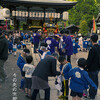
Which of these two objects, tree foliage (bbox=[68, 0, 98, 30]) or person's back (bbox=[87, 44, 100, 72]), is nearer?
person's back (bbox=[87, 44, 100, 72])

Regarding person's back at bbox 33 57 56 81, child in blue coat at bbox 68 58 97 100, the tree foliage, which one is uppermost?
the tree foliage

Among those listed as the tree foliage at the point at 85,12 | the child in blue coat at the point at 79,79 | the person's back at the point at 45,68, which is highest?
the tree foliage at the point at 85,12

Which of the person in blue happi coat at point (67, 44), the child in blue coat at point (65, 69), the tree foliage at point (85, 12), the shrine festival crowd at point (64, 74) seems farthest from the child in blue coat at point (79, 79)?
the tree foliage at point (85, 12)

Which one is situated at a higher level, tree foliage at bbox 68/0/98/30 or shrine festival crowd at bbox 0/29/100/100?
tree foliage at bbox 68/0/98/30

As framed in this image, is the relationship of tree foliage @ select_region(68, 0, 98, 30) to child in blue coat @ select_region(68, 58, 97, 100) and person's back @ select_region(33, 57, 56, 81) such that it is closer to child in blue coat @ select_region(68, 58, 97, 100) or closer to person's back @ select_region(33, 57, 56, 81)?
child in blue coat @ select_region(68, 58, 97, 100)

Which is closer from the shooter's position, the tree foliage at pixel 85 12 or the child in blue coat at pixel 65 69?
the child in blue coat at pixel 65 69

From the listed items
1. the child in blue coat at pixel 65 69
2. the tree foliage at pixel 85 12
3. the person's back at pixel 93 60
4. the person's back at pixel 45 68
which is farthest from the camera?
the tree foliage at pixel 85 12

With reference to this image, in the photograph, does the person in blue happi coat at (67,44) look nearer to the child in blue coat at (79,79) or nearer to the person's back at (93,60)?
the person's back at (93,60)

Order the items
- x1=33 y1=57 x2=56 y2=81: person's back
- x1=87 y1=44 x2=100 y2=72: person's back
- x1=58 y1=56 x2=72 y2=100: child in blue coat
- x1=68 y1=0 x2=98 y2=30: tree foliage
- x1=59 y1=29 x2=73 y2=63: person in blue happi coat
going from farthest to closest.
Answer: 1. x1=68 y1=0 x2=98 y2=30: tree foliage
2. x1=59 y1=29 x2=73 y2=63: person in blue happi coat
3. x1=87 y1=44 x2=100 y2=72: person's back
4. x1=58 y1=56 x2=72 y2=100: child in blue coat
5. x1=33 y1=57 x2=56 y2=81: person's back

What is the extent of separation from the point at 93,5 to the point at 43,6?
16.4 metres

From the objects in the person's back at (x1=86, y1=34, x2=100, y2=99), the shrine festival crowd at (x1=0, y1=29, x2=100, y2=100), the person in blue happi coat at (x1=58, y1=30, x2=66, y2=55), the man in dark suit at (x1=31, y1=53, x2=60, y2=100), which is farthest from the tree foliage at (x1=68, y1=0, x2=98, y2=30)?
the man in dark suit at (x1=31, y1=53, x2=60, y2=100)

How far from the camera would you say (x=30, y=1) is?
2583 centimetres

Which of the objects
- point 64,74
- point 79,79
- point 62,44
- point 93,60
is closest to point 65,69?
point 64,74

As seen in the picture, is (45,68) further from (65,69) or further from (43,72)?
(65,69)
